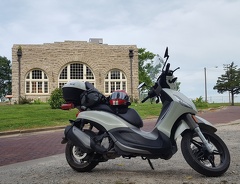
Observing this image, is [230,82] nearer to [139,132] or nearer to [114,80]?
[114,80]

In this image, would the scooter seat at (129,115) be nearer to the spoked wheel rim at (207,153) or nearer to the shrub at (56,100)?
the spoked wheel rim at (207,153)

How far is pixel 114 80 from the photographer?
33.2 metres

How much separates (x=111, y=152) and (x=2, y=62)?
68636mm

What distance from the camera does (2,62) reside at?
6825 centimetres

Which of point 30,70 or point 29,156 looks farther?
point 30,70

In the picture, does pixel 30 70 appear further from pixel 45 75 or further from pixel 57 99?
pixel 57 99

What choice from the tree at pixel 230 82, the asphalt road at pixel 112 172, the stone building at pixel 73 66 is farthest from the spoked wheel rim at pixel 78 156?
the tree at pixel 230 82

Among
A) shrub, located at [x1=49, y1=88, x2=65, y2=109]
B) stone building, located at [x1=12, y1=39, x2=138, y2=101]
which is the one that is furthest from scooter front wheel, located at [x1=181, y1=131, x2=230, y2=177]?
stone building, located at [x1=12, y1=39, x2=138, y2=101]

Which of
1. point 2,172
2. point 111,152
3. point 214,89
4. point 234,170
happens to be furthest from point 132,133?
point 214,89

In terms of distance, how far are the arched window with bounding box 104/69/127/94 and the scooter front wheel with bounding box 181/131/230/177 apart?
28979 mm

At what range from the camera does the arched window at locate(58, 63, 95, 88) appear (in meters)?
33.0

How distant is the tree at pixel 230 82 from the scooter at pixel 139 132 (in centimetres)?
5322

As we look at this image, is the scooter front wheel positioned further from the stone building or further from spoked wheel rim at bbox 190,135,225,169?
the stone building

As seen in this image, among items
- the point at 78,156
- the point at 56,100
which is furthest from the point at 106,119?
the point at 56,100
